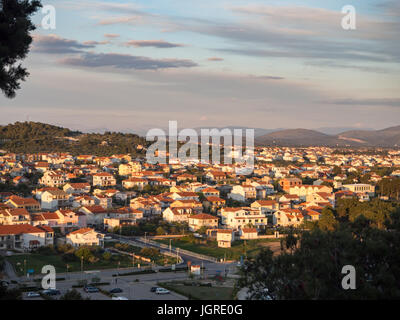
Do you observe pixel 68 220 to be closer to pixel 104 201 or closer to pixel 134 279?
pixel 104 201

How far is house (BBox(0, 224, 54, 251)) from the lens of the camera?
2138 centimetres

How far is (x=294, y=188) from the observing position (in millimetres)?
40500

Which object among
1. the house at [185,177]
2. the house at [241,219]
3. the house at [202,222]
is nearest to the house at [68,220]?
the house at [202,222]

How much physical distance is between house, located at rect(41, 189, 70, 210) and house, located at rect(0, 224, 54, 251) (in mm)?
9870

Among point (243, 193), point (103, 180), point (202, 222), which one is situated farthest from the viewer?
point (103, 180)

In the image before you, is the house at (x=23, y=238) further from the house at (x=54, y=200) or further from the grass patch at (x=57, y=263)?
the house at (x=54, y=200)

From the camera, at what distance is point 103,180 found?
135 feet

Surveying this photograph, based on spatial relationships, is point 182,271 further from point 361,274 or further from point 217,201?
point 217,201

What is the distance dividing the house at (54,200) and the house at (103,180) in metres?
7.58

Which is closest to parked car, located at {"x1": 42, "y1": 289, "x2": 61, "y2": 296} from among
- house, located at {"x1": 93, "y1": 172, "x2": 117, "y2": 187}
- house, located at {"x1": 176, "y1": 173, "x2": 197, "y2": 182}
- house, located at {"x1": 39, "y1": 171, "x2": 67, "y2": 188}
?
house, located at {"x1": 39, "y1": 171, "x2": 67, "y2": 188}

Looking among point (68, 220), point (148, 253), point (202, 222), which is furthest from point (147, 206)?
point (148, 253)

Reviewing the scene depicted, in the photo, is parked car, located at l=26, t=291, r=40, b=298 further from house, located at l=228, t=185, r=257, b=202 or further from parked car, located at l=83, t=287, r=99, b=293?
house, located at l=228, t=185, r=257, b=202

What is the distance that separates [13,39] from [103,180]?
1308 inches
